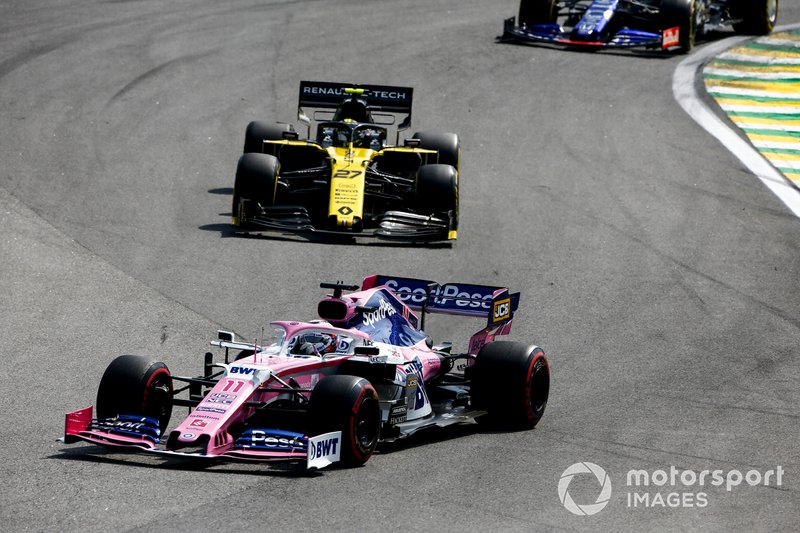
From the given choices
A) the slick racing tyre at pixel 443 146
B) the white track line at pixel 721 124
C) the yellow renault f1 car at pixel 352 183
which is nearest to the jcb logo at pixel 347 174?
the yellow renault f1 car at pixel 352 183

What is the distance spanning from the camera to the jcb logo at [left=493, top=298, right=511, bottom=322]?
12.3m

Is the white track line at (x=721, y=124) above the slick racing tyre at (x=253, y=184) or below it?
above

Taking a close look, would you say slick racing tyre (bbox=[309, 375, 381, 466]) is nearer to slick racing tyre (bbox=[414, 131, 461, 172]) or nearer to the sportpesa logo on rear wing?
the sportpesa logo on rear wing

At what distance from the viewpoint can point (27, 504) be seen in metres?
8.55

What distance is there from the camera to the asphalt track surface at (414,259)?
9.10 meters

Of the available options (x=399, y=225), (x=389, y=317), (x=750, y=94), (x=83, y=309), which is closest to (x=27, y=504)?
(x=389, y=317)

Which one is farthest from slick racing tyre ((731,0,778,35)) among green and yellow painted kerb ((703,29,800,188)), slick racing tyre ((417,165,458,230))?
slick racing tyre ((417,165,458,230))

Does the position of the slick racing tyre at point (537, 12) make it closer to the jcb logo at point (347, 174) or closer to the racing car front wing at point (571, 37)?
the racing car front wing at point (571, 37)

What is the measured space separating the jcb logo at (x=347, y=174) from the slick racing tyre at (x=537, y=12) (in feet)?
40.7

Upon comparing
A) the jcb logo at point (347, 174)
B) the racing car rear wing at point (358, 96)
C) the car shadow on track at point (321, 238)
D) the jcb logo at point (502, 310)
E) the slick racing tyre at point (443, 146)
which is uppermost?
the racing car rear wing at point (358, 96)

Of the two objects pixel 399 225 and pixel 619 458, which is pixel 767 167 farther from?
pixel 619 458

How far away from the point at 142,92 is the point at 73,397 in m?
13.9

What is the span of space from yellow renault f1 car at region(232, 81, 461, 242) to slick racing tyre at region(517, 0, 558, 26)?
10.4 meters

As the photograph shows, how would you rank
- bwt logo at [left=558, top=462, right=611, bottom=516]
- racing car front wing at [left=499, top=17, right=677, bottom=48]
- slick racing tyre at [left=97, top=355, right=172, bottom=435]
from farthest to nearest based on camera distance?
racing car front wing at [left=499, top=17, right=677, bottom=48] → slick racing tyre at [left=97, top=355, right=172, bottom=435] → bwt logo at [left=558, top=462, right=611, bottom=516]
